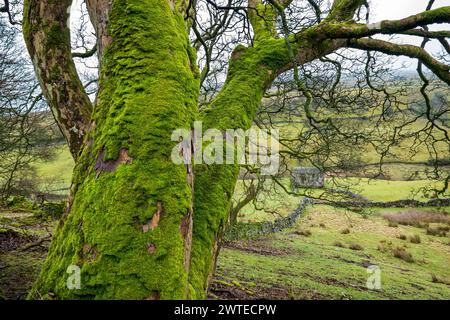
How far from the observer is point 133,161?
1.94m

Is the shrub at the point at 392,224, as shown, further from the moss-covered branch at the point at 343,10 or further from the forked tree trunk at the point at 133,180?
the forked tree trunk at the point at 133,180

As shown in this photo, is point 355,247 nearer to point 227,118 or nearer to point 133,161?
point 227,118

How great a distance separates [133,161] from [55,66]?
1.96m

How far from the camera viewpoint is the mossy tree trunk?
169 cm

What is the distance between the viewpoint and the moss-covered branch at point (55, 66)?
314 centimetres

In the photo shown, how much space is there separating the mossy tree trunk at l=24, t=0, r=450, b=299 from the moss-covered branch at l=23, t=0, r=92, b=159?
1cm

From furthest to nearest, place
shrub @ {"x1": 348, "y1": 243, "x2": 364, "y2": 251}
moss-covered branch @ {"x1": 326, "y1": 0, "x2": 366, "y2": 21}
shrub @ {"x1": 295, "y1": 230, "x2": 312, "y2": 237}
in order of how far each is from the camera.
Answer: shrub @ {"x1": 295, "y1": 230, "x2": 312, "y2": 237} < shrub @ {"x1": 348, "y1": 243, "x2": 364, "y2": 251} < moss-covered branch @ {"x1": 326, "y1": 0, "x2": 366, "y2": 21}

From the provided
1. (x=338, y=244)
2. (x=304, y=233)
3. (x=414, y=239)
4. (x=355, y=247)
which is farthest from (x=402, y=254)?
(x=304, y=233)

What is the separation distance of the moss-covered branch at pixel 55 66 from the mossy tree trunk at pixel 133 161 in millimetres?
10

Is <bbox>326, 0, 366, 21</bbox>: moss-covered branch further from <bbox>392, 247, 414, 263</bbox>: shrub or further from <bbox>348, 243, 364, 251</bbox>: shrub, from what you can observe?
<bbox>348, 243, 364, 251</bbox>: shrub

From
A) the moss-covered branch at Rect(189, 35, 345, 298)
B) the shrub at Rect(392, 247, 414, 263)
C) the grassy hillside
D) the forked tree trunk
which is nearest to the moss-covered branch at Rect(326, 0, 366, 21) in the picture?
the moss-covered branch at Rect(189, 35, 345, 298)

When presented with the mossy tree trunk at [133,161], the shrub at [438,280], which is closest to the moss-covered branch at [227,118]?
the mossy tree trunk at [133,161]

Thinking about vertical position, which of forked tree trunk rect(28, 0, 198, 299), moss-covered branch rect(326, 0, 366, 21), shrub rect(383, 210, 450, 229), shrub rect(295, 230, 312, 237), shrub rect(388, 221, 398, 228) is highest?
moss-covered branch rect(326, 0, 366, 21)
